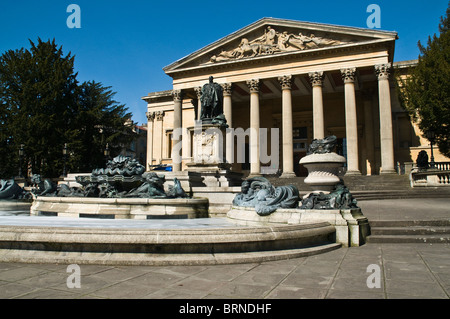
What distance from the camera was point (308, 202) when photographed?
24.3 feet

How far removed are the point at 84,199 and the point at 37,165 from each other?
2841cm

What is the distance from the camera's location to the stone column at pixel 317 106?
29.5 meters

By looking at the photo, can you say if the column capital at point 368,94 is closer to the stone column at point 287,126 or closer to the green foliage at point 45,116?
the stone column at point 287,126

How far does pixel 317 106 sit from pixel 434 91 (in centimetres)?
922

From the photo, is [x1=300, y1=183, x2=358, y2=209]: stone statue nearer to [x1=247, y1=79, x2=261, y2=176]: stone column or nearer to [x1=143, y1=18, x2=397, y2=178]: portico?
[x1=143, y1=18, x2=397, y2=178]: portico

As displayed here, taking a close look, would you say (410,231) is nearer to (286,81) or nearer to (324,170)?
(324,170)

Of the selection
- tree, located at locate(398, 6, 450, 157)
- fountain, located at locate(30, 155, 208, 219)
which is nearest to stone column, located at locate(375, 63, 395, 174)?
tree, located at locate(398, 6, 450, 157)

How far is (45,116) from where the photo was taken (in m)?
33.3

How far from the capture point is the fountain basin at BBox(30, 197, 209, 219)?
9.26 metres

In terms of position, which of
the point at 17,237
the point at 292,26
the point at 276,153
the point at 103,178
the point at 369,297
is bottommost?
the point at 369,297

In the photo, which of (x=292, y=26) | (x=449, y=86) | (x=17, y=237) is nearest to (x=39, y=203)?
(x=17, y=237)

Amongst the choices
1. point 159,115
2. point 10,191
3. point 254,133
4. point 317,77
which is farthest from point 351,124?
point 159,115

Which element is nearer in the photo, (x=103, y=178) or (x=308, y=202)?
(x=308, y=202)
